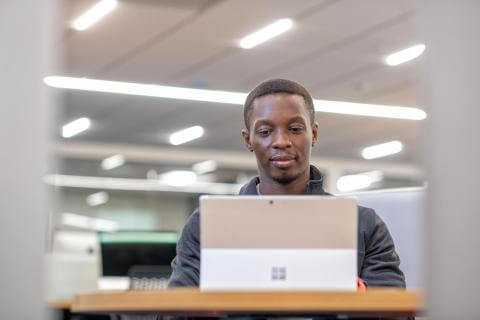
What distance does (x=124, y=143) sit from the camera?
46.6 ft

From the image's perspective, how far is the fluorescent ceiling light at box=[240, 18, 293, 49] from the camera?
8516 millimetres

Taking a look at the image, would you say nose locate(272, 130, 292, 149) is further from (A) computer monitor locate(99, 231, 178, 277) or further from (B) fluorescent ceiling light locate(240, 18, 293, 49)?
(B) fluorescent ceiling light locate(240, 18, 293, 49)

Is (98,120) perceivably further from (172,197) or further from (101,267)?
(101,267)

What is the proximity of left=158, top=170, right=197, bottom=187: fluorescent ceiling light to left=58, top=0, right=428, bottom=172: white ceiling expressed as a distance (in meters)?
1.53

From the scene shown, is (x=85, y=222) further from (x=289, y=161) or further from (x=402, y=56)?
(x=289, y=161)

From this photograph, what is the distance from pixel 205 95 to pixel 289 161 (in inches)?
333

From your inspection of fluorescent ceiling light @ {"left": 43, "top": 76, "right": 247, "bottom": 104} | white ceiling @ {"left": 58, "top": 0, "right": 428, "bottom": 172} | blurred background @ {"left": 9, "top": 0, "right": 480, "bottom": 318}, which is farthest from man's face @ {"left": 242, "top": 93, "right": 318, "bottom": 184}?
fluorescent ceiling light @ {"left": 43, "top": 76, "right": 247, "bottom": 104}

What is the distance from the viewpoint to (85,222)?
575 inches

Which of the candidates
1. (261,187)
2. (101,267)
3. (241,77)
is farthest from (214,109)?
(261,187)

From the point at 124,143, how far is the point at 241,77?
409 centimetres

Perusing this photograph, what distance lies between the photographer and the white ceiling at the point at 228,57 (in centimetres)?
817

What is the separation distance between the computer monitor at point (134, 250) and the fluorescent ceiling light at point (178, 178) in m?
9.46

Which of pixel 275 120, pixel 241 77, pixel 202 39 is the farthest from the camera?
pixel 241 77

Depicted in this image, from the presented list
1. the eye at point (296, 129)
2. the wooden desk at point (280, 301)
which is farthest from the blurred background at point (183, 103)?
the eye at point (296, 129)
